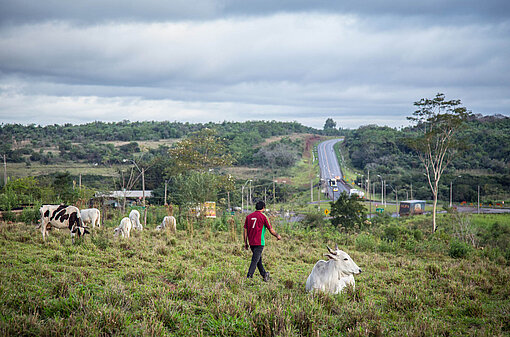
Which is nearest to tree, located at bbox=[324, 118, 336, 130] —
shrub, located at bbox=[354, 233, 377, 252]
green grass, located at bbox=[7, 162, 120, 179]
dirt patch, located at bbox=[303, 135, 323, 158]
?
dirt patch, located at bbox=[303, 135, 323, 158]

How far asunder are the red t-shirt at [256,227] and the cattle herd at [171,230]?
1.18 m

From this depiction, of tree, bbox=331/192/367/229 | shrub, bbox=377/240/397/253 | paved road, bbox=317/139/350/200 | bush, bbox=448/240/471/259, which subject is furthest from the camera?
paved road, bbox=317/139/350/200

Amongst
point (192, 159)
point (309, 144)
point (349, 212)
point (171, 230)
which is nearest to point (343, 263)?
point (171, 230)

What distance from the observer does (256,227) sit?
24.0ft

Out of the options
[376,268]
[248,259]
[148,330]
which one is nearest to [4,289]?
[148,330]

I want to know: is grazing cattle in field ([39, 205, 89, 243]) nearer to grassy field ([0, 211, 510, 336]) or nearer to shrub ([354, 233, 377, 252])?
grassy field ([0, 211, 510, 336])

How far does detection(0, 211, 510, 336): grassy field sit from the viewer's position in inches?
170

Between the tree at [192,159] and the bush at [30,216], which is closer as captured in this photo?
the bush at [30,216]

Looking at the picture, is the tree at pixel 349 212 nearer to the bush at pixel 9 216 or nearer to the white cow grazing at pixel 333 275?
the bush at pixel 9 216

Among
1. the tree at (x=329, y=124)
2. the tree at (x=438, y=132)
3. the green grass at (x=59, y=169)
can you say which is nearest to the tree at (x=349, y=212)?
the tree at (x=438, y=132)

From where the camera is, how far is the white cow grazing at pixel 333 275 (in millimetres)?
6270

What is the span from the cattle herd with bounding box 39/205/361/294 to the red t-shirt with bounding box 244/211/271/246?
46.4 inches

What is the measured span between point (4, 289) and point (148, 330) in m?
2.45

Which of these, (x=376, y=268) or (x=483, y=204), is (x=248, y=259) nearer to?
(x=376, y=268)
